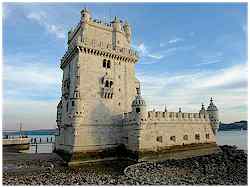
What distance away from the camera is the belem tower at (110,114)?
87.1 ft

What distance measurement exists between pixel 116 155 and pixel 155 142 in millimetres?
4955

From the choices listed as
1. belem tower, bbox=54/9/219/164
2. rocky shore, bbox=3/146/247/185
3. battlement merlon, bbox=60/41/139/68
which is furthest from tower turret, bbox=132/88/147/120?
battlement merlon, bbox=60/41/139/68

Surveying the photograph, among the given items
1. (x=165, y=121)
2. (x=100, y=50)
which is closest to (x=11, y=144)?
(x=100, y=50)

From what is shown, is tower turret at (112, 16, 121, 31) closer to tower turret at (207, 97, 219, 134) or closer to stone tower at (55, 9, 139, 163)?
stone tower at (55, 9, 139, 163)

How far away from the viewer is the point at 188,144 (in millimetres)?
30953

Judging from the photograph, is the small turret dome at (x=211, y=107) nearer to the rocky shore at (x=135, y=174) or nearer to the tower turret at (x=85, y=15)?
the rocky shore at (x=135, y=174)

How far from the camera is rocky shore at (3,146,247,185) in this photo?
17.0m

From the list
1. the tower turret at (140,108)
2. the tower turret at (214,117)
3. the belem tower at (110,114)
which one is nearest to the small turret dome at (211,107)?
the tower turret at (214,117)

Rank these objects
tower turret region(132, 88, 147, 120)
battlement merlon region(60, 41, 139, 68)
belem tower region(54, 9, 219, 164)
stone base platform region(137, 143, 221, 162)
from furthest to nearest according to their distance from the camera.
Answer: battlement merlon region(60, 41, 139, 68), belem tower region(54, 9, 219, 164), tower turret region(132, 88, 147, 120), stone base platform region(137, 143, 221, 162)

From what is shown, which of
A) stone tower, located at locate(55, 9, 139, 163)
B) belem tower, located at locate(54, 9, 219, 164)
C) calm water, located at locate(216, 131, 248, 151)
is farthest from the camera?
calm water, located at locate(216, 131, 248, 151)

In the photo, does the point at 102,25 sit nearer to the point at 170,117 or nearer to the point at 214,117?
the point at 170,117

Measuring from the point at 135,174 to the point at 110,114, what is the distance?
11.0 metres

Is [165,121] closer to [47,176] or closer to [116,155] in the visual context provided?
[116,155]

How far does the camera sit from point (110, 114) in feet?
95.6
